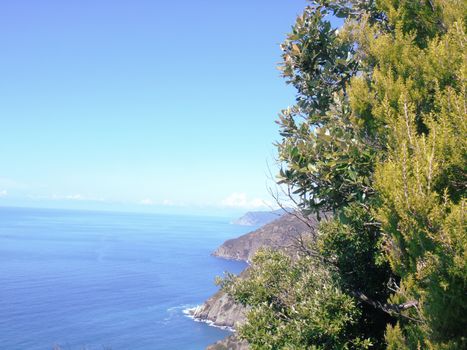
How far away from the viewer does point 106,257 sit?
504 ft

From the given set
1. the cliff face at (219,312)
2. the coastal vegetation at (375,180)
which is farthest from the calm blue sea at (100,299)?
the coastal vegetation at (375,180)

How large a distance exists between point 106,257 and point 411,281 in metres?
161

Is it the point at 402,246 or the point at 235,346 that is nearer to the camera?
the point at 402,246

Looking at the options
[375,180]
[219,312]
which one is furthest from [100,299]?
[375,180]

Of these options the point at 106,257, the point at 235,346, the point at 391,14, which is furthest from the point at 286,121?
the point at 106,257

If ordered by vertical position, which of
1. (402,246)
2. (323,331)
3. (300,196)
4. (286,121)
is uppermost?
(286,121)

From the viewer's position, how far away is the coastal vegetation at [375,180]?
390 cm

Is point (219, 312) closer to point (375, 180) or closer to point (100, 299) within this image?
point (100, 299)

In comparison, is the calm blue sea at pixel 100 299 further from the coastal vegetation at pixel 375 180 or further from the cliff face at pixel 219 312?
the coastal vegetation at pixel 375 180

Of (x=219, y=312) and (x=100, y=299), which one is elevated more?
(x=100, y=299)

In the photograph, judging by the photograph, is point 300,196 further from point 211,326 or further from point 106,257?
point 106,257

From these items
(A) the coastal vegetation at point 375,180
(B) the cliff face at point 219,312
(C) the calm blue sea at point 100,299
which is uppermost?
(A) the coastal vegetation at point 375,180

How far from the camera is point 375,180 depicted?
5.14 metres

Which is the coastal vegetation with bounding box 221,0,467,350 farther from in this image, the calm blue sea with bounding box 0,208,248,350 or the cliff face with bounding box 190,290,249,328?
the cliff face with bounding box 190,290,249,328
